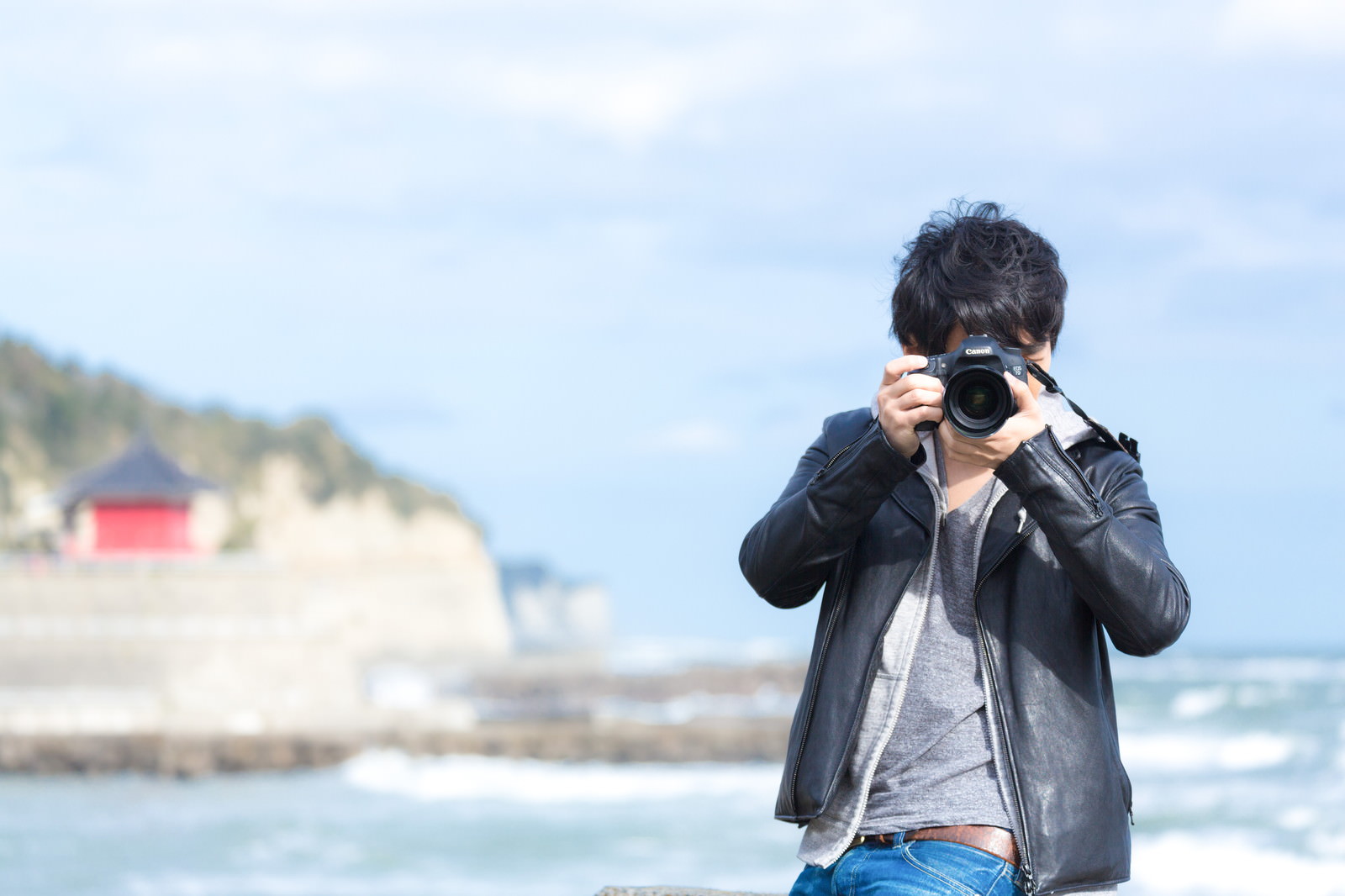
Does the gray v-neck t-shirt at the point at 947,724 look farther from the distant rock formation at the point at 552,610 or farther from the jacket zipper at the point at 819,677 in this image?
the distant rock formation at the point at 552,610

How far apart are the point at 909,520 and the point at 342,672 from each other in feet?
75.3

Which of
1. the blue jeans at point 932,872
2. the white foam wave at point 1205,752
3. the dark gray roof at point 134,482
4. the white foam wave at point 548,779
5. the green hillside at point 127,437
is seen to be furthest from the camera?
the green hillside at point 127,437

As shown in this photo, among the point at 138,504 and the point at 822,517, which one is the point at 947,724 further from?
the point at 138,504

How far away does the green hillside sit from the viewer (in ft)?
145

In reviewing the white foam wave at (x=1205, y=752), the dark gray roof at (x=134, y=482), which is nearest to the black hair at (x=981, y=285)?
the white foam wave at (x=1205, y=752)

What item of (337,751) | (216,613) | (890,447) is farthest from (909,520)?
(216,613)

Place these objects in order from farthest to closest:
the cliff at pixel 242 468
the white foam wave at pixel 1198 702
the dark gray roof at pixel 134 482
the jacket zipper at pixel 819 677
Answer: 1. the cliff at pixel 242 468
2. the white foam wave at pixel 1198 702
3. the dark gray roof at pixel 134 482
4. the jacket zipper at pixel 819 677

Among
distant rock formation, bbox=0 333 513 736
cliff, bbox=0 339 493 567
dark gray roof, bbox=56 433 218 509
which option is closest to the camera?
distant rock formation, bbox=0 333 513 736

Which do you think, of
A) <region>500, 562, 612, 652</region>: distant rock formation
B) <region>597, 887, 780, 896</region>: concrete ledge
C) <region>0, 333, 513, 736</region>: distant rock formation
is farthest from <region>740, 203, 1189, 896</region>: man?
<region>500, 562, 612, 652</region>: distant rock formation

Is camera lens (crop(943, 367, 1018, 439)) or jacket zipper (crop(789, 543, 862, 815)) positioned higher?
camera lens (crop(943, 367, 1018, 439))

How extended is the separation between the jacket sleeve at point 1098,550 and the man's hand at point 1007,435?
0.01 meters

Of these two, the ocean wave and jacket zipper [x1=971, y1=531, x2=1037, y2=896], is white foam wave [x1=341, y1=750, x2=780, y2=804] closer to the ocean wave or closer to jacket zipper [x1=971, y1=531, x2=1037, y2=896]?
jacket zipper [x1=971, y1=531, x2=1037, y2=896]

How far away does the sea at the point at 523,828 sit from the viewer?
1136 cm

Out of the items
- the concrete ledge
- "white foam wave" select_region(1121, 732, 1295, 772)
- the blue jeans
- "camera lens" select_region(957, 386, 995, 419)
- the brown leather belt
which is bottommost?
"white foam wave" select_region(1121, 732, 1295, 772)
